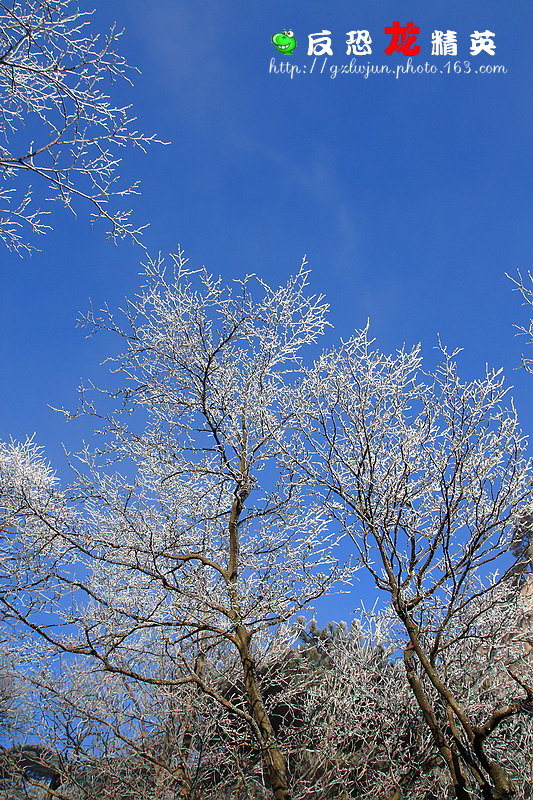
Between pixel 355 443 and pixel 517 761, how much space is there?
4.54 meters

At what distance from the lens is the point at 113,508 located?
17.4ft

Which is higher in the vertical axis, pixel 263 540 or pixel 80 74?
pixel 80 74

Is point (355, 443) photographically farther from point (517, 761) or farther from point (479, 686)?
point (517, 761)

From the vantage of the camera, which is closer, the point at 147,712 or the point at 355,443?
the point at 355,443

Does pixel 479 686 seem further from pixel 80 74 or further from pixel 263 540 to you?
pixel 80 74

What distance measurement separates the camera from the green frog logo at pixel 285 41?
7.32m

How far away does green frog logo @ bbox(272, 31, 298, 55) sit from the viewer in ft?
24.0

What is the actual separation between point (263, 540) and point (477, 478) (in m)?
2.25

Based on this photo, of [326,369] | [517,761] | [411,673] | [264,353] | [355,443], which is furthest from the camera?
[517,761]

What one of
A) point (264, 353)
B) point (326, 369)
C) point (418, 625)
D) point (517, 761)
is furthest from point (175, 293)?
point (517, 761)

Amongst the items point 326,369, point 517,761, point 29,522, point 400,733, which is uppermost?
point 326,369

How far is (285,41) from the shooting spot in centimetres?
736

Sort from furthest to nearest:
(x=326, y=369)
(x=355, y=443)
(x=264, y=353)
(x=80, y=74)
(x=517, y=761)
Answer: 1. (x=517, y=761)
2. (x=264, y=353)
3. (x=326, y=369)
4. (x=355, y=443)
5. (x=80, y=74)

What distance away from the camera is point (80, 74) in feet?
11.9
